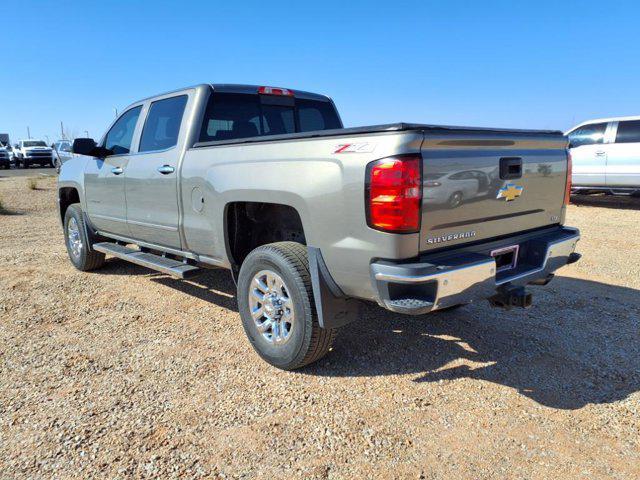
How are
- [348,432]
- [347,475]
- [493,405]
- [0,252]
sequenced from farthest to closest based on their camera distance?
1. [0,252]
2. [493,405]
3. [348,432]
4. [347,475]


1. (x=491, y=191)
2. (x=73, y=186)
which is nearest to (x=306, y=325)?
(x=491, y=191)

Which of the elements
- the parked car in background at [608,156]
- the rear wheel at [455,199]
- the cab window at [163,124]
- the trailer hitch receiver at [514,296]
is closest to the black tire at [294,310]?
the rear wheel at [455,199]

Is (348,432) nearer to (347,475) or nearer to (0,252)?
(347,475)

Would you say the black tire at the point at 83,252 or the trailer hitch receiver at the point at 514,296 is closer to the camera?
the trailer hitch receiver at the point at 514,296

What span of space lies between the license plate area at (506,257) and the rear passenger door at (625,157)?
367 inches

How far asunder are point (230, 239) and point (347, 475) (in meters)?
2.06

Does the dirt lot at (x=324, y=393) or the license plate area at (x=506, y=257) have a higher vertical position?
the license plate area at (x=506, y=257)

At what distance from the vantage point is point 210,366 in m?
3.56

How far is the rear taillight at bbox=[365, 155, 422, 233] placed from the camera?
2.62 metres

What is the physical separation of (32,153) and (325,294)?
3490 centimetres

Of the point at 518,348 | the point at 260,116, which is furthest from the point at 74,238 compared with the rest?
the point at 518,348

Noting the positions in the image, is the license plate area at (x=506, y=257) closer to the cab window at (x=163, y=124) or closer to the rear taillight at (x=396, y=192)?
the rear taillight at (x=396, y=192)

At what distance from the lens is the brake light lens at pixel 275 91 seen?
4.73 metres

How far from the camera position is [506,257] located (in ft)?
11.0
